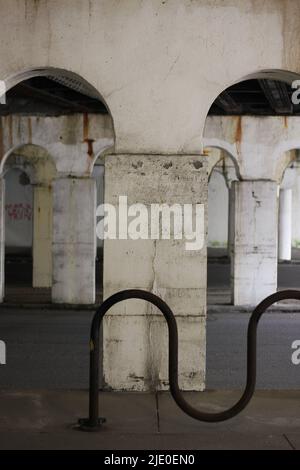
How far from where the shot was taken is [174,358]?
6.08 m

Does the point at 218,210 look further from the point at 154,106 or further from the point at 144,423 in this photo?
the point at 144,423

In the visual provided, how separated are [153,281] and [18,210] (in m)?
31.3

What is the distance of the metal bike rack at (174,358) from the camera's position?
5934 mm

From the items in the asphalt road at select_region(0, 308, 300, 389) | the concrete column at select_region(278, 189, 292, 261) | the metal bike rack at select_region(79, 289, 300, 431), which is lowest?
the asphalt road at select_region(0, 308, 300, 389)

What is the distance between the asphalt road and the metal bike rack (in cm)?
282

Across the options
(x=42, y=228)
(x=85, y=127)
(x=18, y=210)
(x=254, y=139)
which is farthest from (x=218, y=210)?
(x=85, y=127)

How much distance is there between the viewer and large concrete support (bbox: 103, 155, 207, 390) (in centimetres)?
722

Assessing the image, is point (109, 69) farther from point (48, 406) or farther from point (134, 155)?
point (48, 406)

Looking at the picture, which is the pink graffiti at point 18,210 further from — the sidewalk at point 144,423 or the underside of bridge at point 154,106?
the sidewalk at point 144,423

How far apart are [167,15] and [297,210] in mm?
32205

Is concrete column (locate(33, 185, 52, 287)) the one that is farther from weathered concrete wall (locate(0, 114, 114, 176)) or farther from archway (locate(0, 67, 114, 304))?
weathered concrete wall (locate(0, 114, 114, 176))

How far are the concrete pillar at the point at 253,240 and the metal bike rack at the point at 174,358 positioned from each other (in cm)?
1114

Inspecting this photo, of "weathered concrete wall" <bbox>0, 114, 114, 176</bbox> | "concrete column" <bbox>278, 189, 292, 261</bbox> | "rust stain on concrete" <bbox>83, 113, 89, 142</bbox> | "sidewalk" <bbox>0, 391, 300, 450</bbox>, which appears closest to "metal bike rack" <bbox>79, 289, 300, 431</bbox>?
"sidewalk" <bbox>0, 391, 300, 450</bbox>

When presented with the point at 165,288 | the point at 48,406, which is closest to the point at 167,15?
the point at 165,288
